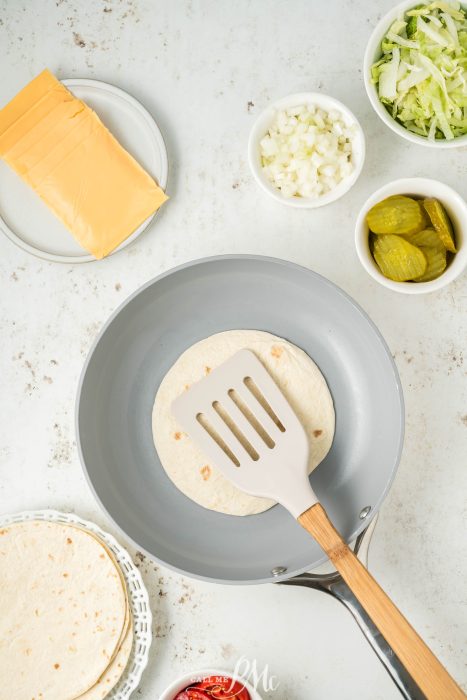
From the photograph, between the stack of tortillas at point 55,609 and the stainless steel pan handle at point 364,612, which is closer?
the stainless steel pan handle at point 364,612

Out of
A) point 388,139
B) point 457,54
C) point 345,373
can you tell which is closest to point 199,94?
point 388,139

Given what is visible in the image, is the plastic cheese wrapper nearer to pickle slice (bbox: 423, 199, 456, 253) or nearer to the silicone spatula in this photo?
the silicone spatula

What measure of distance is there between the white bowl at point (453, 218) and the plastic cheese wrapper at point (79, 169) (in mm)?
396

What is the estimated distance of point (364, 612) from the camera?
3.79ft

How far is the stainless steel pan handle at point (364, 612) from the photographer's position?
44.7 inches

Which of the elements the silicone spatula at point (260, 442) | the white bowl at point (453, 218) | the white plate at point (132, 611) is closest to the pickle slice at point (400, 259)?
the white bowl at point (453, 218)

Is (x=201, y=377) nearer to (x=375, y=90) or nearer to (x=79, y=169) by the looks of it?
(x=79, y=169)

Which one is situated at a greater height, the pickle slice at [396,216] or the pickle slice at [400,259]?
the pickle slice at [396,216]

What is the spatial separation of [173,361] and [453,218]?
1.91 feet

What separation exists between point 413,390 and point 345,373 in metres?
0.16

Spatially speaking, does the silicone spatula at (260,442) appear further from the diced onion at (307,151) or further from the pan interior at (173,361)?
the diced onion at (307,151)

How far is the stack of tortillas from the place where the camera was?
1.27 meters

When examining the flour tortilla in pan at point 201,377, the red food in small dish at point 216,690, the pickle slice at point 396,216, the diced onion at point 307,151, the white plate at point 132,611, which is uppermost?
the diced onion at point 307,151

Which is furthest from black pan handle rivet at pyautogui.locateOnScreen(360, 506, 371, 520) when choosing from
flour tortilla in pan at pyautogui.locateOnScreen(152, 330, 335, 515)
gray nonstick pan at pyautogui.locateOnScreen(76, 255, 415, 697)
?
flour tortilla in pan at pyautogui.locateOnScreen(152, 330, 335, 515)
